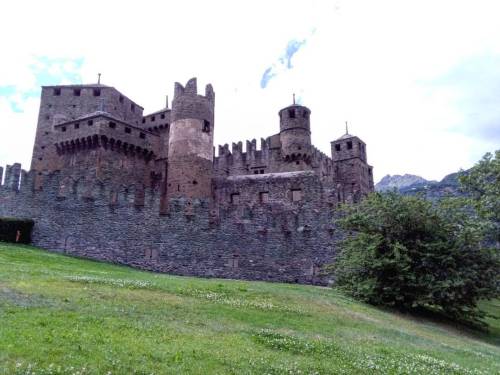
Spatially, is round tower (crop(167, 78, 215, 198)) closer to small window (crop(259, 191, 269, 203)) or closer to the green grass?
small window (crop(259, 191, 269, 203))

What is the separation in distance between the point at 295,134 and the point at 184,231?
2075 cm

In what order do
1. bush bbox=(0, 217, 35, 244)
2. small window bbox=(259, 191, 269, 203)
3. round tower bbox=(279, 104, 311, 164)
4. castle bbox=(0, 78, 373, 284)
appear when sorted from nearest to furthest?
castle bbox=(0, 78, 373, 284) → bush bbox=(0, 217, 35, 244) → small window bbox=(259, 191, 269, 203) → round tower bbox=(279, 104, 311, 164)

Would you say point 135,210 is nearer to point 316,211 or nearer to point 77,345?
point 316,211

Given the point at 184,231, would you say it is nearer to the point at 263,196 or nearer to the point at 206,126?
the point at 263,196

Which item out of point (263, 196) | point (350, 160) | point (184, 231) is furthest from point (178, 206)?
point (350, 160)

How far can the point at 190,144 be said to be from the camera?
3328 centimetres

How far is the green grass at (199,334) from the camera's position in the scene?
7641 millimetres

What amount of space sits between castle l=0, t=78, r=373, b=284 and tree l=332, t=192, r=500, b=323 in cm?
317

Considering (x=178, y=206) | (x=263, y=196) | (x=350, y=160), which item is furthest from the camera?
(x=350, y=160)

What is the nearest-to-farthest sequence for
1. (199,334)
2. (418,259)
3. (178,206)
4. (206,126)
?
1. (199,334)
2. (418,259)
3. (178,206)
4. (206,126)

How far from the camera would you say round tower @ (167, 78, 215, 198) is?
32.9 m

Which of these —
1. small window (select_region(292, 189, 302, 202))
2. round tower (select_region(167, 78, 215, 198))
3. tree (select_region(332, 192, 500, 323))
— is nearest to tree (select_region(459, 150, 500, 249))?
tree (select_region(332, 192, 500, 323))

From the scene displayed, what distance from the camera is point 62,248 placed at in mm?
26953

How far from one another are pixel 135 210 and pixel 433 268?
16402 mm
